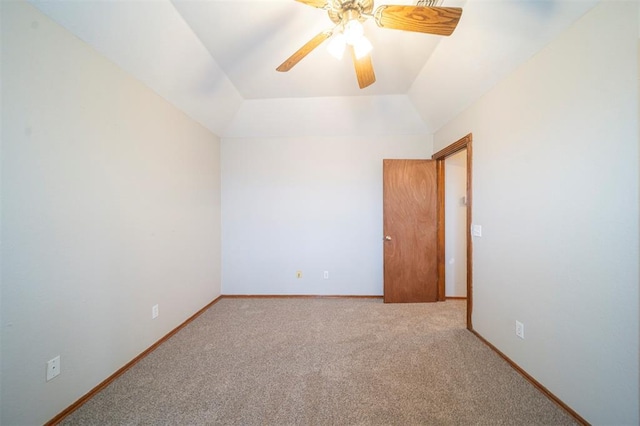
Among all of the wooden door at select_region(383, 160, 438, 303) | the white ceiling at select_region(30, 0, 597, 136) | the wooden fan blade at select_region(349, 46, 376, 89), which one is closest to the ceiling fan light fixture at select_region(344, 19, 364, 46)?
the wooden fan blade at select_region(349, 46, 376, 89)

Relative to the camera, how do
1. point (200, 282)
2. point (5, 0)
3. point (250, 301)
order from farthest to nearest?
point (250, 301) → point (200, 282) → point (5, 0)

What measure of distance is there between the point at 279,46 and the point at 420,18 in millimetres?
1231

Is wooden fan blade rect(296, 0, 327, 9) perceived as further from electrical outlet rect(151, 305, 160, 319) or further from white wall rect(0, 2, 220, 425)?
electrical outlet rect(151, 305, 160, 319)

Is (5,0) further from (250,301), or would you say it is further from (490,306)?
(490,306)

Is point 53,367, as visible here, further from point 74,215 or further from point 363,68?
point 363,68

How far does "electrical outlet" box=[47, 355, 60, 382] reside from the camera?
3.99ft

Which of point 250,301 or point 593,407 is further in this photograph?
point 250,301

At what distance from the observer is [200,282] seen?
2.64m

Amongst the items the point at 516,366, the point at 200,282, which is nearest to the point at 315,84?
the point at 200,282

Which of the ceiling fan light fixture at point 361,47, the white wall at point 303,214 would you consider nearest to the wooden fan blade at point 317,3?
the ceiling fan light fixture at point 361,47

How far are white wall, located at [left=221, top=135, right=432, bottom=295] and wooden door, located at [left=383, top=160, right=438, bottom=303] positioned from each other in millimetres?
219

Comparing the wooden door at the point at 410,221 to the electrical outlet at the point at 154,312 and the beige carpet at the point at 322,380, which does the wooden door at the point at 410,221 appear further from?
the electrical outlet at the point at 154,312

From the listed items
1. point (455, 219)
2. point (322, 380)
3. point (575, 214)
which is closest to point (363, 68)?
point (575, 214)

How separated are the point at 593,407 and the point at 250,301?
9.97ft
